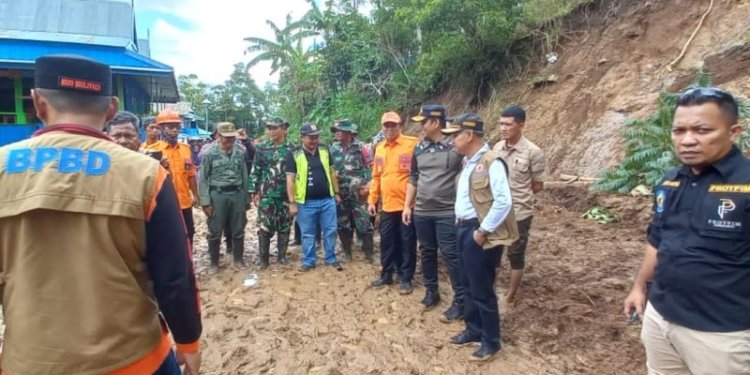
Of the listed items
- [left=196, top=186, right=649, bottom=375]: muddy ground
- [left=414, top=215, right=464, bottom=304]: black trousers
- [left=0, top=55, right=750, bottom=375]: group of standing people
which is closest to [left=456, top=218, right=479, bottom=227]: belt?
[left=414, top=215, right=464, bottom=304]: black trousers

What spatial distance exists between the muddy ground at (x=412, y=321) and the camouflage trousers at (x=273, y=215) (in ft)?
1.70

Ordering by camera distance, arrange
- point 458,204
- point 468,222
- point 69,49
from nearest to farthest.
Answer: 1. point 468,222
2. point 458,204
3. point 69,49

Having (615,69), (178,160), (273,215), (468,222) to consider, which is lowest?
(273,215)

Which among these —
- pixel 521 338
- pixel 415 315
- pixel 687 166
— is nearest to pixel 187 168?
pixel 415 315

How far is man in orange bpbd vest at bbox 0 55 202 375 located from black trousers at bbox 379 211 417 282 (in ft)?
11.3

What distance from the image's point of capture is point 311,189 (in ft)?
18.7

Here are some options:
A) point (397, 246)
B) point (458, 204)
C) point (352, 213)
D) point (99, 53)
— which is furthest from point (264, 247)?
point (99, 53)

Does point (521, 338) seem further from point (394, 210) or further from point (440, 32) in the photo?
point (440, 32)

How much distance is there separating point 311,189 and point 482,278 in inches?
109

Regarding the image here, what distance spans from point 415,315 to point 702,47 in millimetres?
7731

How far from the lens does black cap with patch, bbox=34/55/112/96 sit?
1.58 m

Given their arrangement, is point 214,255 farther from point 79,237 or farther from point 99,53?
point 99,53

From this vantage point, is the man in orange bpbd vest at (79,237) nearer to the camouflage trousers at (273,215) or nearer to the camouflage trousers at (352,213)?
the camouflage trousers at (273,215)

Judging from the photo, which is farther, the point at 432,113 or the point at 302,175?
the point at 302,175
